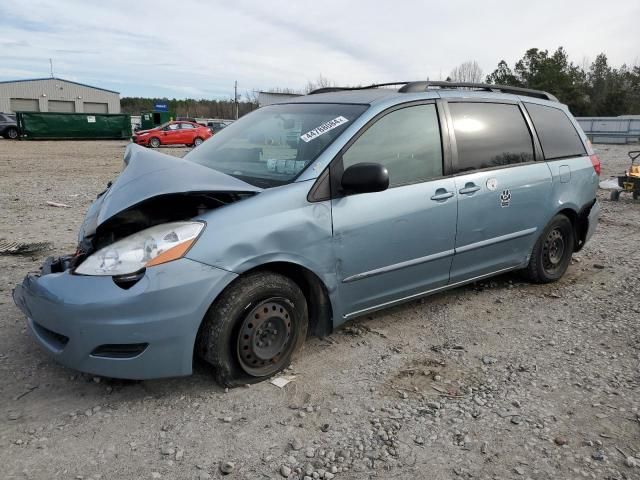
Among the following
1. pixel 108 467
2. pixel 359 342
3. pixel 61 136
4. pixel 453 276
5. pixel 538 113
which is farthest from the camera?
pixel 61 136

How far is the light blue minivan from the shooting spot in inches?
102

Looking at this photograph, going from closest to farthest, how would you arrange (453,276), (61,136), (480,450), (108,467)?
(108,467) → (480,450) → (453,276) → (61,136)

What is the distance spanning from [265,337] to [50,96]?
64.6 m

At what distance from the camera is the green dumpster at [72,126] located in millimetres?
31344

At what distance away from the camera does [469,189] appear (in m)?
3.80

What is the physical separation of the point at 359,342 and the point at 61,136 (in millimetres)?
34393

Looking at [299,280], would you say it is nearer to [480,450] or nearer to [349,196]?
[349,196]

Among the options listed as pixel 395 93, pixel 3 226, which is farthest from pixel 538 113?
pixel 3 226

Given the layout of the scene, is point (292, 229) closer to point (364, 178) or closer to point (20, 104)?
point (364, 178)

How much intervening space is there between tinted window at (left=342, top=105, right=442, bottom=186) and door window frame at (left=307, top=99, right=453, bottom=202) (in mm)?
24

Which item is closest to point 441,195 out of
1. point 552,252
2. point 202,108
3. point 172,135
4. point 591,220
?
point 552,252

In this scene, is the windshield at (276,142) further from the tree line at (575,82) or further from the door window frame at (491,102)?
the tree line at (575,82)

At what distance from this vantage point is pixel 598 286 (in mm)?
4902

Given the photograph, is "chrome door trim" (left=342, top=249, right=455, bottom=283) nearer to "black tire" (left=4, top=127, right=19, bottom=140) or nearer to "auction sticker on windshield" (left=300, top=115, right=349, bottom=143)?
"auction sticker on windshield" (left=300, top=115, right=349, bottom=143)
